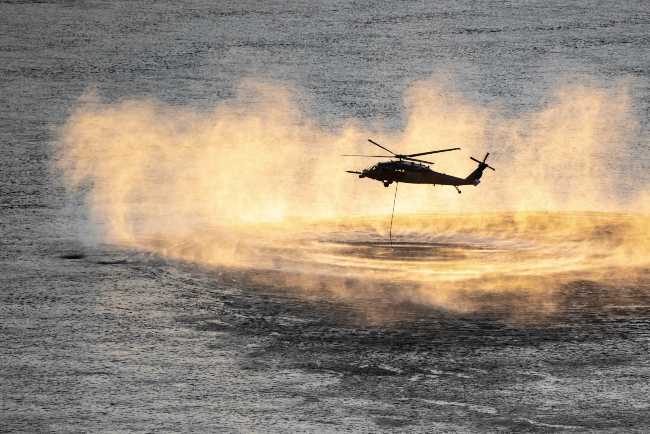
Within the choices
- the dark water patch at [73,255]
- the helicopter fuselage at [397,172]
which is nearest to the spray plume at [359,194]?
the helicopter fuselage at [397,172]

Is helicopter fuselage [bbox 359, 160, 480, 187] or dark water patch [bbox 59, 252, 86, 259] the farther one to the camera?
helicopter fuselage [bbox 359, 160, 480, 187]

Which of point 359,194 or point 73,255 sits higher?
point 359,194

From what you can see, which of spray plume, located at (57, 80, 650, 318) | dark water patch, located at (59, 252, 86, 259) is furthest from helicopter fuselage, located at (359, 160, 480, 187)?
dark water patch, located at (59, 252, 86, 259)

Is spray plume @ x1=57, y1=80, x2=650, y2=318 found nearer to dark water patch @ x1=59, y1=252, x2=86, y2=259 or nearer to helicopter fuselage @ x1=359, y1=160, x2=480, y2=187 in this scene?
helicopter fuselage @ x1=359, y1=160, x2=480, y2=187

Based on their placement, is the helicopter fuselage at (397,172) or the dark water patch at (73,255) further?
the helicopter fuselage at (397,172)

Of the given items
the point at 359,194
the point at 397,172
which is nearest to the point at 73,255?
the point at 397,172

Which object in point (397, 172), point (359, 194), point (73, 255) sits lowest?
point (73, 255)

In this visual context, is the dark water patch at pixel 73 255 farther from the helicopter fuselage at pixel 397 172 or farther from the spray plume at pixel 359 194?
the helicopter fuselage at pixel 397 172

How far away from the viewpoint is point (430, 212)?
28.8m

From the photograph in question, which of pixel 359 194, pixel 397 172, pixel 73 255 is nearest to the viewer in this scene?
pixel 73 255

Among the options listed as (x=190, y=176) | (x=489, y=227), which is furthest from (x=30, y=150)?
(x=489, y=227)

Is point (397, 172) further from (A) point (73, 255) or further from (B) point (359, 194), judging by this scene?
(A) point (73, 255)

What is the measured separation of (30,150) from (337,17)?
13649mm

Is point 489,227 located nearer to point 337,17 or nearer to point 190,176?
point 190,176
